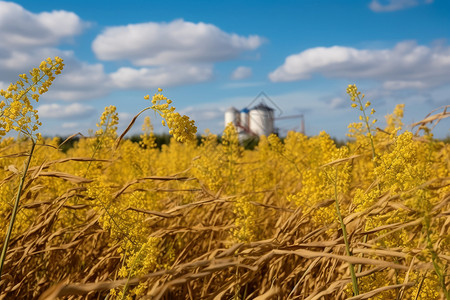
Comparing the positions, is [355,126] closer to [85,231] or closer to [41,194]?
[85,231]

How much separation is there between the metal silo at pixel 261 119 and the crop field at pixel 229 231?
127ft

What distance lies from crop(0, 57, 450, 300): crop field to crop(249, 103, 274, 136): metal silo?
3886 centimetres

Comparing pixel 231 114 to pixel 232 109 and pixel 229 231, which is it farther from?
pixel 229 231

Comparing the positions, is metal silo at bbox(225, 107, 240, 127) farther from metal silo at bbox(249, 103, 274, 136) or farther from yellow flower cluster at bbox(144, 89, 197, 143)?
yellow flower cluster at bbox(144, 89, 197, 143)

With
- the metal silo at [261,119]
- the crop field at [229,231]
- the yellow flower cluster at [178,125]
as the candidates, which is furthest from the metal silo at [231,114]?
the yellow flower cluster at [178,125]

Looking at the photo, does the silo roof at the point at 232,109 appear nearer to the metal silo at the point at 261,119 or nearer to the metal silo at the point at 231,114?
the metal silo at the point at 231,114

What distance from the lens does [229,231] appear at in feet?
9.74

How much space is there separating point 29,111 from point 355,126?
1859mm

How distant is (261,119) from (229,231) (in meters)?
41.1

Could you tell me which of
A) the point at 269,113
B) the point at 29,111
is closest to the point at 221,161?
the point at 29,111

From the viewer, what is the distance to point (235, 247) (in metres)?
1.77

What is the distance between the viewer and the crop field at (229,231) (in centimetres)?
179

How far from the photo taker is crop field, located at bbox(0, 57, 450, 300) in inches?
70.6

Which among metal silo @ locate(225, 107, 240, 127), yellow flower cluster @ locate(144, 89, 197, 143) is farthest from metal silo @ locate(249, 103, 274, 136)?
yellow flower cluster @ locate(144, 89, 197, 143)
